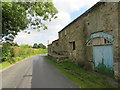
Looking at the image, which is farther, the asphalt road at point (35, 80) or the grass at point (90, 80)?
the asphalt road at point (35, 80)

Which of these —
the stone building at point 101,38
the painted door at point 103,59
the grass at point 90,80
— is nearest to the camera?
the grass at point 90,80

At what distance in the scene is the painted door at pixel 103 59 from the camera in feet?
23.8

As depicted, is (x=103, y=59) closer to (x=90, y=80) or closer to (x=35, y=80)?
(x=90, y=80)

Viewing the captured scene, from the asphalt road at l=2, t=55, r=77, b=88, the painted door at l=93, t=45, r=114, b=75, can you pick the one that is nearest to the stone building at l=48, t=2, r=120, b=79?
the painted door at l=93, t=45, r=114, b=75

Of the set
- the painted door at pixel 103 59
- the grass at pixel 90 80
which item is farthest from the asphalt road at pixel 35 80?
the painted door at pixel 103 59

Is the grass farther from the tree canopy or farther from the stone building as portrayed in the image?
the tree canopy

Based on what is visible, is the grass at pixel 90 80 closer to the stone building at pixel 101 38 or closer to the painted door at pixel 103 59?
the painted door at pixel 103 59

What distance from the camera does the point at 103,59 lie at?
8.02 meters

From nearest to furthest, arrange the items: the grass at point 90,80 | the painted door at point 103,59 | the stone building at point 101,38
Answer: the grass at point 90,80, the stone building at point 101,38, the painted door at point 103,59

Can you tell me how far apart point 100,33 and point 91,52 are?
2203 mm

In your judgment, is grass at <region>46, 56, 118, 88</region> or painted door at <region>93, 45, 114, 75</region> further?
painted door at <region>93, 45, 114, 75</region>

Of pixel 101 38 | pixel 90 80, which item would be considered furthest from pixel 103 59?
pixel 90 80

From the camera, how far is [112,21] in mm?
6996

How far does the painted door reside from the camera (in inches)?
286
